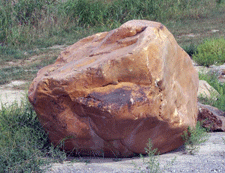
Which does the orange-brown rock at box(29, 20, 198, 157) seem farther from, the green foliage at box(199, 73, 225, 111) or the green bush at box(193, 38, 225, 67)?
the green bush at box(193, 38, 225, 67)

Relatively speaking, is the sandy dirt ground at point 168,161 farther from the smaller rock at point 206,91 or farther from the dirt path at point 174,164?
the smaller rock at point 206,91

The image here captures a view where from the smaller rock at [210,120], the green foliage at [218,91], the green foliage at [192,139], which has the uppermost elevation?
the green foliage at [192,139]

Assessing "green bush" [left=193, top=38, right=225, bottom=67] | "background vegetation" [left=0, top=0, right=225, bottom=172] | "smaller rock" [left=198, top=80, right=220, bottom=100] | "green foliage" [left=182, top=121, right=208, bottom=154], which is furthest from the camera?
"green bush" [left=193, top=38, right=225, bottom=67]

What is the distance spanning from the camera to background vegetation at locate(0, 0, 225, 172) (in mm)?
6621

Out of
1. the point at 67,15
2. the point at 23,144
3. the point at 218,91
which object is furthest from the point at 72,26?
the point at 23,144

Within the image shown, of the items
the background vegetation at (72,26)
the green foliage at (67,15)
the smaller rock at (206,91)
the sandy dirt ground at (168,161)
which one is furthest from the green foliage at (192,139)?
the green foliage at (67,15)

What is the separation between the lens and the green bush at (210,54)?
723 cm

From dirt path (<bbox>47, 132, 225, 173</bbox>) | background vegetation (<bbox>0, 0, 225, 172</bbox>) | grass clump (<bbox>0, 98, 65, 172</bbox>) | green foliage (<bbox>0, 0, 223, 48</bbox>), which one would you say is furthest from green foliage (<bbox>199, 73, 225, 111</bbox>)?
green foliage (<bbox>0, 0, 223, 48</bbox>)

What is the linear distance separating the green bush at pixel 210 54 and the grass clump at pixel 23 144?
4.62 m

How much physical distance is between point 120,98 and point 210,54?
5.15 metres

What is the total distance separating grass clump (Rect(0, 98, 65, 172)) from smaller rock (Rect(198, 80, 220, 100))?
274 cm

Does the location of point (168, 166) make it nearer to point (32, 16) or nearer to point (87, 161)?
Result: point (87, 161)

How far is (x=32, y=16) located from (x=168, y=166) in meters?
7.82

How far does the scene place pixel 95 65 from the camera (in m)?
2.74
